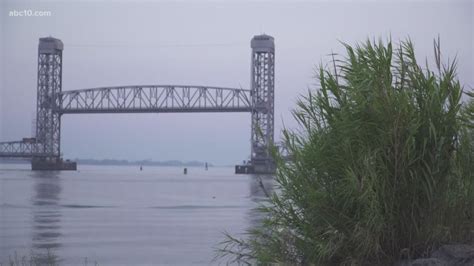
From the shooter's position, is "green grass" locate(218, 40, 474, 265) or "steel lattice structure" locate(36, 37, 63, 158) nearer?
"green grass" locate(218, 40, 474, 265)

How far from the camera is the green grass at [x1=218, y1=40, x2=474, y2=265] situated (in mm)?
7691

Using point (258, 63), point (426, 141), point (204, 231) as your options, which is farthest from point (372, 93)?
point (258, 63)

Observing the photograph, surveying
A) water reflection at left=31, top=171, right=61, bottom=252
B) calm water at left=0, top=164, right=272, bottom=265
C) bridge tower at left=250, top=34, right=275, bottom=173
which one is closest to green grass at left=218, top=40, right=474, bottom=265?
calm water at left=0, top=164, right=272, bottom=265

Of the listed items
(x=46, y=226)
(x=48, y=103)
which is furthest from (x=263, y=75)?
(x=46, y=226)

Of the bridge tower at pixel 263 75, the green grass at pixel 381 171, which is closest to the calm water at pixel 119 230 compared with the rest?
the green grass at pixel 381 171

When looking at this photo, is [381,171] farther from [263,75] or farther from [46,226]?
[263,75]

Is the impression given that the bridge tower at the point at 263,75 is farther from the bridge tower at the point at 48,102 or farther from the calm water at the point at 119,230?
the calm water at the point at 119,230

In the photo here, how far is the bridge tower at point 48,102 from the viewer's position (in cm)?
11956

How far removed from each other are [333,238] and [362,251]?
0.36 m

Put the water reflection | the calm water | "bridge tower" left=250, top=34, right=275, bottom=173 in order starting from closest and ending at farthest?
the calm water
the water reflection
"bridge tower" left=250, top=34, right=275, bottom=173

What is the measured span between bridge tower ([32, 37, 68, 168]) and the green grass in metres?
116

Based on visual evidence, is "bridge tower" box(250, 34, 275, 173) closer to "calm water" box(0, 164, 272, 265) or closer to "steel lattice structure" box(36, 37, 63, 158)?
"steel lattice structure" box(36, 37, 63, 158)

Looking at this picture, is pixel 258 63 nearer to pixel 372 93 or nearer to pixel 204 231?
pixel 204 231

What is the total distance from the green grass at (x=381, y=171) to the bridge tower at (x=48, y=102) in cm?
11609
